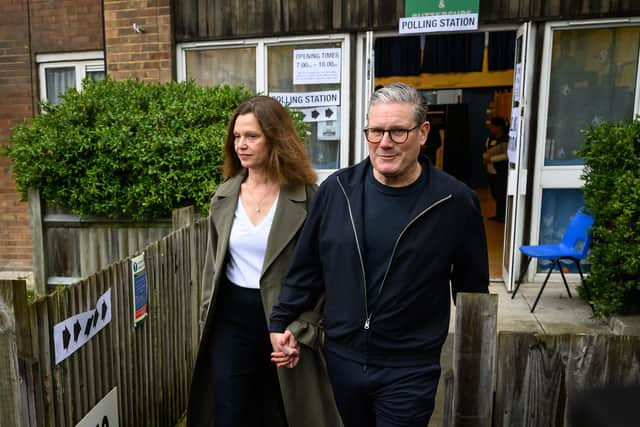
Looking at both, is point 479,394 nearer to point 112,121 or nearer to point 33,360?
point 33,360

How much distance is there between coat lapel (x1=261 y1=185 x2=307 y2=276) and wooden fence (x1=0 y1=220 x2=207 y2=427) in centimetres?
73

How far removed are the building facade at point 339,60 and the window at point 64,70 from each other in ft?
0.05

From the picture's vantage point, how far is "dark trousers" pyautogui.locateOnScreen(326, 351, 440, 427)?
1868 mm

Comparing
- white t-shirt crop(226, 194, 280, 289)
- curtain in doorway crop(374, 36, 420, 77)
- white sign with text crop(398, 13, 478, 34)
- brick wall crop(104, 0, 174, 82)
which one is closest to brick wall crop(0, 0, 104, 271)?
brick wall crop(104, 0, 174, 82)

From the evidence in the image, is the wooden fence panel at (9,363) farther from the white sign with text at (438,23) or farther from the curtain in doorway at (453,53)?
the curtain in doorway at (453,53)

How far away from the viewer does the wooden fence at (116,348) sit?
5.65ft

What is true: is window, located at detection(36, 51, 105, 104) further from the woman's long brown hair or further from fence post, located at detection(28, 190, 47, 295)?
the woman's long brown hair

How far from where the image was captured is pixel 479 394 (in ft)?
6.88

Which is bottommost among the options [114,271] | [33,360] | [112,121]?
[33,360]

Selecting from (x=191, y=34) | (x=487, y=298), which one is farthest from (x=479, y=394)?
(x=191, y=34)

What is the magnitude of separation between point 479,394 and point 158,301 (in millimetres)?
1805

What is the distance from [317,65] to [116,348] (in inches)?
178

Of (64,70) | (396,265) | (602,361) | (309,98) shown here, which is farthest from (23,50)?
(602,361)

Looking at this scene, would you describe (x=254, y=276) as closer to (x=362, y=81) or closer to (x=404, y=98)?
(x=404, y=98)
